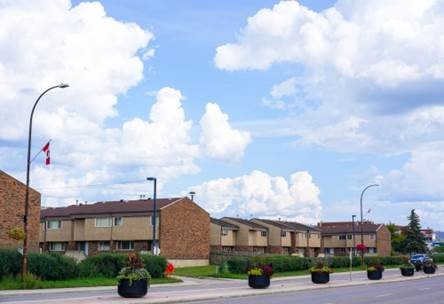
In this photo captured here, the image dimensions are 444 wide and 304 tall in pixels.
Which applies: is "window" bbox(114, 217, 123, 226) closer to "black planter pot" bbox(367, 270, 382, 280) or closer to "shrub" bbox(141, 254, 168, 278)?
"shrub" bbox(141, 254, 168, 278)

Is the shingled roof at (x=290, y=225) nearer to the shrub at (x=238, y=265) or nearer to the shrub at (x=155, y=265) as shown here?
the shrub at (x=238, y=265)

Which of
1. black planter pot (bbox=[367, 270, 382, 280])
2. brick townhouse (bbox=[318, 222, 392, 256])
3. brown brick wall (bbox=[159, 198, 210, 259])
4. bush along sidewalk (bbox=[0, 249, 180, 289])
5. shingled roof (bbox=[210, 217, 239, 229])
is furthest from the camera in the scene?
brick townhouse (bbox=[318, 222, 392, 256])

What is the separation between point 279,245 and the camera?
3957 inches

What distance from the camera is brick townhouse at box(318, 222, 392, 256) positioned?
119250 mm

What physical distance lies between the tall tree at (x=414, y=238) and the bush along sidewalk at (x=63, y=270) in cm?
8578

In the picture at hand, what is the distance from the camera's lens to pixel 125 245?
7400 cm

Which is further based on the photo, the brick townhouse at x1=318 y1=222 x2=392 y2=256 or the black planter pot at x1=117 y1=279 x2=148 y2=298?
the brick townhouse at x1=318 y1=222 x2=392 y2=256

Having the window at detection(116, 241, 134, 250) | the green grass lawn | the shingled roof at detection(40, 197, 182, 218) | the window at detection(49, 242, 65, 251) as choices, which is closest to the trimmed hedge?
the green grass lawn

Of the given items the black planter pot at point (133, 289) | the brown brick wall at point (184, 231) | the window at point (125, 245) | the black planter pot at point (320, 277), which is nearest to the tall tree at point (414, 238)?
the brown brick wall at point (184, 231)

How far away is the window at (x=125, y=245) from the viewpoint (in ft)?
241

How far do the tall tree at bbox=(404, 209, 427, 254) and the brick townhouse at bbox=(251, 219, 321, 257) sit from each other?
19.8m

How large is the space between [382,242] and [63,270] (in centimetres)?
9035

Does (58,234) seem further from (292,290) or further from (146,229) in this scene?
(292,290)

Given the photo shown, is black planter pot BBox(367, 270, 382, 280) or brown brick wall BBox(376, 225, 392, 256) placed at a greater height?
brown brick wall BBox(376, 225, 392, 256)
